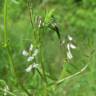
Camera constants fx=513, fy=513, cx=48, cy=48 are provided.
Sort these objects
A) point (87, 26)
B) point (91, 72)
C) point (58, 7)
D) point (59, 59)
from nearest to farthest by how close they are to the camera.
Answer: point (91, 72) < point (59, 59) < point (87, 26) < point (58, 7)

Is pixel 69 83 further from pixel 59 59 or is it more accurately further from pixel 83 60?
pixel 59 59

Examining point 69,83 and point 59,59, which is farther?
point 59,59

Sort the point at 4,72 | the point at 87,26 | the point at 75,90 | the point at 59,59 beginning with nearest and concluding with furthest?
the point at 75,90 → the point at 4,72 → the point at 59,59 → the point at 87,26

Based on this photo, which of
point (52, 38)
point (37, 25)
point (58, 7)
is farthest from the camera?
point (58, 7)

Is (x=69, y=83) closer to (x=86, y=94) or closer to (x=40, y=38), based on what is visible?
(x=86, y=94)

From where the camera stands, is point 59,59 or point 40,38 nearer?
point 40,38

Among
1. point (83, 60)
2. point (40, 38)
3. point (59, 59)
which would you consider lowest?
point (59, 59)

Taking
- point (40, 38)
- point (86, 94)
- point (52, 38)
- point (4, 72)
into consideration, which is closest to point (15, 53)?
point (4, 72)

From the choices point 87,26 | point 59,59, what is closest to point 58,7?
point 87,26

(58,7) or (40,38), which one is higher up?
(40,38)

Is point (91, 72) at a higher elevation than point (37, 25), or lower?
lower
